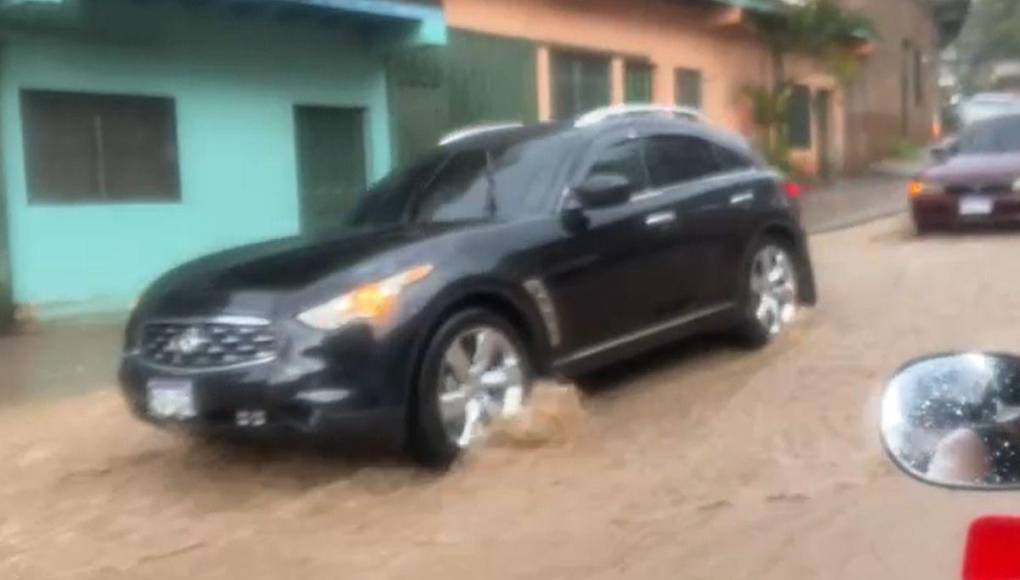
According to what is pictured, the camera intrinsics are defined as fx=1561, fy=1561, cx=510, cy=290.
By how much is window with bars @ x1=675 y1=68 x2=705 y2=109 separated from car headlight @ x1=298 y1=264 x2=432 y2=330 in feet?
53.3

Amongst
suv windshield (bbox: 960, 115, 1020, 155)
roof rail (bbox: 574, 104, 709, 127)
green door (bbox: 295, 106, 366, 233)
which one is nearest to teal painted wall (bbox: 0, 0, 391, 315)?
green door (bbox: 295, 106, 366, 233)

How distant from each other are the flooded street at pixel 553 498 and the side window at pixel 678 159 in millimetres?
1176

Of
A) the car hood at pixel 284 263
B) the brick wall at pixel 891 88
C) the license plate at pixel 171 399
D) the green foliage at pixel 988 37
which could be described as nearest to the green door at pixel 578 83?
the brick wall at pixel 891 88

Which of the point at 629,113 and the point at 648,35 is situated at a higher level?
the point at 648,35

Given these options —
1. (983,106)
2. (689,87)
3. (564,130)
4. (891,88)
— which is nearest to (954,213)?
(689,87)

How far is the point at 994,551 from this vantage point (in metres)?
2.58

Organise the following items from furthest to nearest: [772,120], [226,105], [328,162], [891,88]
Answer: [891,88]
[772,120]
[328,162]
[226,105]

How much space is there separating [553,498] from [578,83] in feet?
44.5

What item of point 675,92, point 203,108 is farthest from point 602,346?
point 675,92

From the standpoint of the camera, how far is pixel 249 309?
7020mm

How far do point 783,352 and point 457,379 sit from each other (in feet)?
10.7

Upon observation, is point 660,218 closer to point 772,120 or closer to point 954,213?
point 954,213

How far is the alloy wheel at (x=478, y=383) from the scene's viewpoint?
23.7 ft

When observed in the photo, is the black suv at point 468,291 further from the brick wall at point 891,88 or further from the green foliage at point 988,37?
the green foliage at point 988,37
